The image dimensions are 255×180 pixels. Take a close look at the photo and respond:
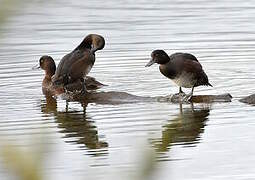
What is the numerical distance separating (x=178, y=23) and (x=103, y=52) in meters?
3.66

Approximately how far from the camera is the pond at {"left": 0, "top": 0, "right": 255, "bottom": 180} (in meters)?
3.46

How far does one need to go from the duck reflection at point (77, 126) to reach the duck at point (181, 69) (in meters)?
1.09

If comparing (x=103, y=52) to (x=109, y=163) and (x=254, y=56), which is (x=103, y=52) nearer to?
(x=254, y=56)

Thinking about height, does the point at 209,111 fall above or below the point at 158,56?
below

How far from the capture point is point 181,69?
9391mm

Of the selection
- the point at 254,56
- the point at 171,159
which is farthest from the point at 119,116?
the point at 254,56

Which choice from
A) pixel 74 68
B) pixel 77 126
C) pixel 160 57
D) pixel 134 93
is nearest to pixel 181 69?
pixel 160 57

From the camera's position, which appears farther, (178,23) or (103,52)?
(178,23)

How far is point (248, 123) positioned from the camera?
26.7ft

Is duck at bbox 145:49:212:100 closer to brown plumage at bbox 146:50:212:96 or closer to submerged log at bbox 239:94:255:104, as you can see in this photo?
brown plumage at bbox 146:50:212:96

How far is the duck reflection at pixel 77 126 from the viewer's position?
739 cm

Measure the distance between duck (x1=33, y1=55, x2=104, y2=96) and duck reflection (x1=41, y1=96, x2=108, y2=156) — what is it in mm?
227

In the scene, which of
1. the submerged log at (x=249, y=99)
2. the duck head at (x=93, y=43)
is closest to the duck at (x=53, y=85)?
the duck head at (x=93, y=43)

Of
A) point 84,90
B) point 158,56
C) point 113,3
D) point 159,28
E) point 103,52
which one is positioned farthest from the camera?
point 113,3
